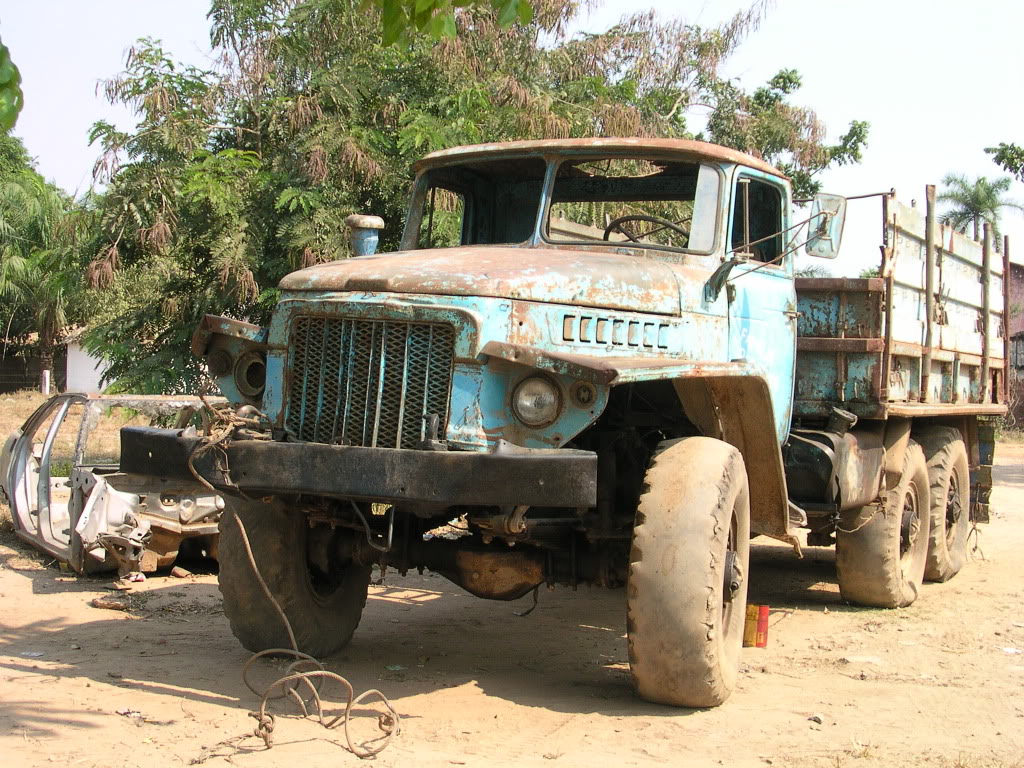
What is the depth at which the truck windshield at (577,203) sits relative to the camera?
233 inches

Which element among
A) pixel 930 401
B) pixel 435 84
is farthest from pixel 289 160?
pixel 930 401

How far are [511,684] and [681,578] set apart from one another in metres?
1.25

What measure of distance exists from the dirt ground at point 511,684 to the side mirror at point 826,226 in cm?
220

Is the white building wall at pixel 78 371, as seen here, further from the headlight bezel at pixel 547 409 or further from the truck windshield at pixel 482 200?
the headlight bezel at pixel 547 409

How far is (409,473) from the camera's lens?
4395mm

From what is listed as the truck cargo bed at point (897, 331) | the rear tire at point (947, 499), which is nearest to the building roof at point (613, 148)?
the truck cargo bed at point (897, 331)

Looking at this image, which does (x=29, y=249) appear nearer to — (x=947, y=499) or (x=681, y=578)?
(x=947, y=499)

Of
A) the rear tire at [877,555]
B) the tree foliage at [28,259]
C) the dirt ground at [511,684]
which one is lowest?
the dirt ground at [511,684]

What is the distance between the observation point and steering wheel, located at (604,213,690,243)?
622cm

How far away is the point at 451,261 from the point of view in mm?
5020

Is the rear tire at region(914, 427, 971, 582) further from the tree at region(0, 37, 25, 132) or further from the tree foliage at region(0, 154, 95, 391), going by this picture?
the tree foliage at region(0, 154, 95, 391)

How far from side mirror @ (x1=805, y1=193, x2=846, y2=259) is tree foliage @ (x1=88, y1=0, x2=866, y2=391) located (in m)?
5.58

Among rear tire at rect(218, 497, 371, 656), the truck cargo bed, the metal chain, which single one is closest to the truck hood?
the metal chain

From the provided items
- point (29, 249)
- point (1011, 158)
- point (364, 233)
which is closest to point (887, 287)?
point (364, 233)
